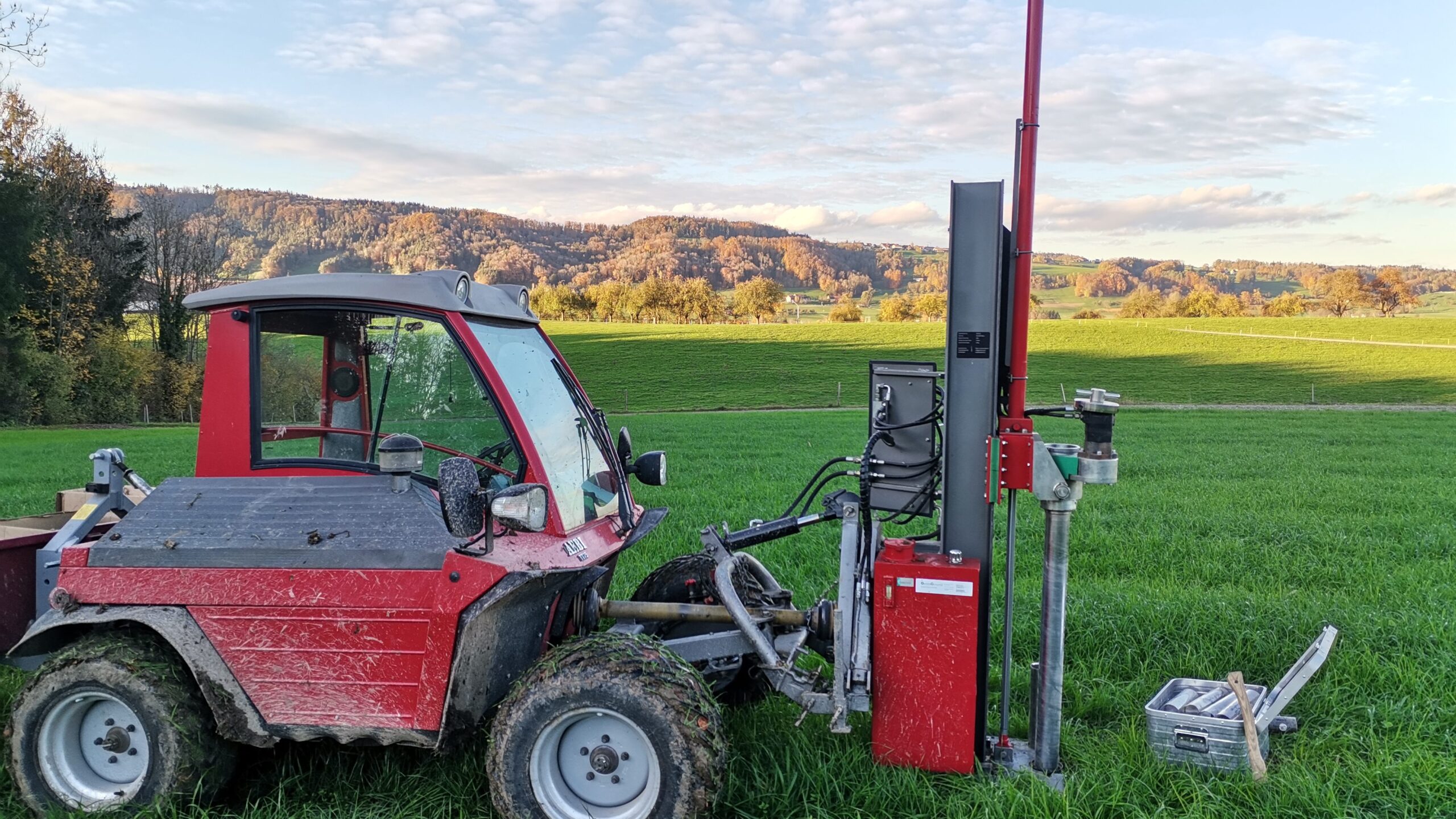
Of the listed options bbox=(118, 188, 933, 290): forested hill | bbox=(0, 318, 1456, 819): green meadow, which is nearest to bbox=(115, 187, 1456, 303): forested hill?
bbox=(118, 188, 933, 290): forested hill

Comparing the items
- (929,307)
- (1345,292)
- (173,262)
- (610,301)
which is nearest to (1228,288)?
(1345,292)

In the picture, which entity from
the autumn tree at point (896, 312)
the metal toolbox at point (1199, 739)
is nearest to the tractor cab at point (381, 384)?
the metal toolbox at point (1199, 739)

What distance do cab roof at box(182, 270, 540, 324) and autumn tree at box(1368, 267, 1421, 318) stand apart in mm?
115190

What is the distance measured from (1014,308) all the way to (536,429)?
6.46ft

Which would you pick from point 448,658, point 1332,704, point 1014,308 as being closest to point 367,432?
point 448,658

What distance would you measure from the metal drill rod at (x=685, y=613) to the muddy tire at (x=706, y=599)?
4.5 inches

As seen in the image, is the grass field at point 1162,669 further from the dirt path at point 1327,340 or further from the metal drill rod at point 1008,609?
the dirt path at point 1327,340

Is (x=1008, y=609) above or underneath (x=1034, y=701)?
above

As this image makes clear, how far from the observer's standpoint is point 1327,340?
62688 mm

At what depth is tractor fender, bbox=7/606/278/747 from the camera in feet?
11.3

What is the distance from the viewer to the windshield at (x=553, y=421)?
12.3 feet

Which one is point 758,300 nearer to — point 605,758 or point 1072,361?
point 1072,361

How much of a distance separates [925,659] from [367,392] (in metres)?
2.60

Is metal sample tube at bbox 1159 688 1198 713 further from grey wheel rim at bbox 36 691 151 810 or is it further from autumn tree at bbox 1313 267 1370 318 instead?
autumn tree at bbox 1313 267 1370 318
